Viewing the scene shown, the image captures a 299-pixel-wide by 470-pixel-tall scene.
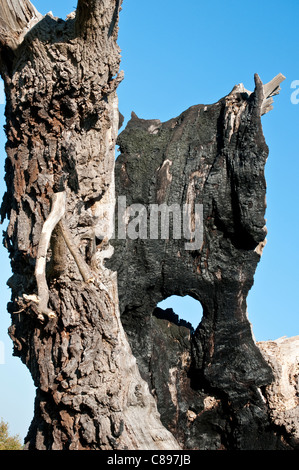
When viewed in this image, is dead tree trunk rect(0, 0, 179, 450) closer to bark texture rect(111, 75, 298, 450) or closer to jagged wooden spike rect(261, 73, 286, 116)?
bark texture rect(111, 75, 298, 450)

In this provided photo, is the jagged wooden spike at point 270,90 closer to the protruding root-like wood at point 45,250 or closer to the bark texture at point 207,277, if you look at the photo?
the bark texture at point 207,277

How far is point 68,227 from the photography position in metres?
4.63

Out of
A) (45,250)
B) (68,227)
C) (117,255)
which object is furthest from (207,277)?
(45,250)

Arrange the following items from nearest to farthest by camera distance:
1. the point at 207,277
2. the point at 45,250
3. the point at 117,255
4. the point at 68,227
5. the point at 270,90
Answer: the point at 45,250
the point at 68,227
the point at 117,255
the point at 207,277
the point at 270,90

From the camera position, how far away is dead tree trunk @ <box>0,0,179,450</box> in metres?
4.42

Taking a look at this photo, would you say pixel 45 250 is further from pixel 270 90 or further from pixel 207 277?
pixel 270 90

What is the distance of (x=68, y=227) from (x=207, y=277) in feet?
4.17

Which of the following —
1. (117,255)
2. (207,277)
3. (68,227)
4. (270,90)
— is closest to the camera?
(68,227)

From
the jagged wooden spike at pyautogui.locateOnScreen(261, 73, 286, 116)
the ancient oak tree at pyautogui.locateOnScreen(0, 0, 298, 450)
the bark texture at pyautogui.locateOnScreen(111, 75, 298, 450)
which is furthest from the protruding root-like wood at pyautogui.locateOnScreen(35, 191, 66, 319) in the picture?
the jagged wooden spike at pyautogui.locateOnScreen(261, 73, 286, 116)

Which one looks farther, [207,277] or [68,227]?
[207,277]

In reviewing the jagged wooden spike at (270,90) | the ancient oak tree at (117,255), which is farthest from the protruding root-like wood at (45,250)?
the jagged wooden spike at (270,90)

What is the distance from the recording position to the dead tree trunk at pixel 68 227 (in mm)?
4422

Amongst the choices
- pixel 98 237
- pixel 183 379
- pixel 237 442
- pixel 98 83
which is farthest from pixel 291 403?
pixel 98 83
